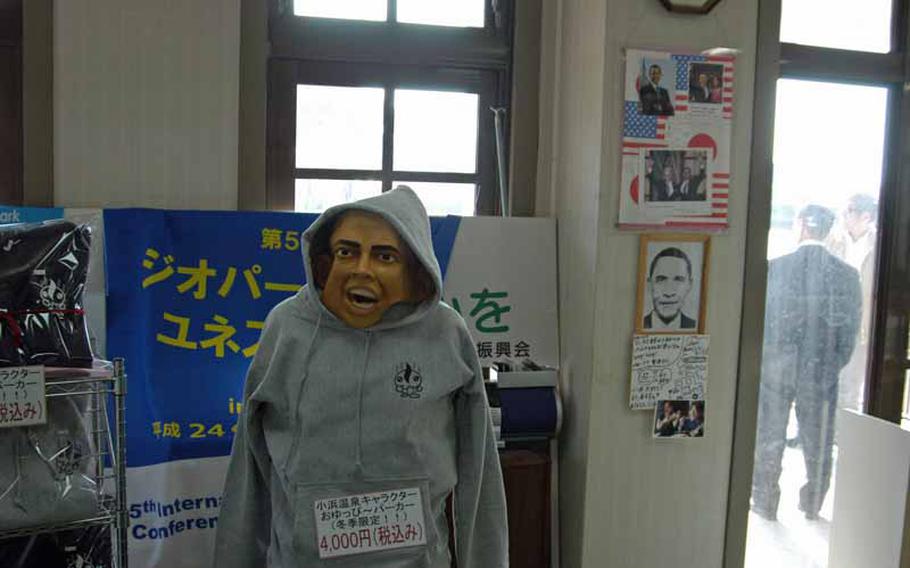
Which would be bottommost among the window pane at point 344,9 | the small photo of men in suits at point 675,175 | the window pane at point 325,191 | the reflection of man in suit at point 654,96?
the window pane at point 325,191

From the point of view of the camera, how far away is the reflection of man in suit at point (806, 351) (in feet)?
7.57

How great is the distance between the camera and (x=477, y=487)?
4.71 ft

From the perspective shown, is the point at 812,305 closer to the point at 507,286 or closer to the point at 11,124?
the point at 507,286

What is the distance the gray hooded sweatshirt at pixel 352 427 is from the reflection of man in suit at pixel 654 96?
792 mm

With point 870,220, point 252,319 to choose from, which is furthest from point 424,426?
point 870,220

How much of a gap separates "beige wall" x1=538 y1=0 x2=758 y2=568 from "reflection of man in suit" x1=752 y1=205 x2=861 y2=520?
37cm

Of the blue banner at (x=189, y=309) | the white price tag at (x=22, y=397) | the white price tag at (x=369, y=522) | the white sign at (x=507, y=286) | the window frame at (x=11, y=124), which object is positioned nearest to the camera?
the white price tag at (x=22, y=397)

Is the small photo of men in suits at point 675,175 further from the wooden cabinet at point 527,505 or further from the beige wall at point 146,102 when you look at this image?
the beige wall at point 146,102

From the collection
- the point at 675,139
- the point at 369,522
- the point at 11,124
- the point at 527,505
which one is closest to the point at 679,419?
the point at 527,505

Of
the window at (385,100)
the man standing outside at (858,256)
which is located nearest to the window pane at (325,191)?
the window at (385,100)

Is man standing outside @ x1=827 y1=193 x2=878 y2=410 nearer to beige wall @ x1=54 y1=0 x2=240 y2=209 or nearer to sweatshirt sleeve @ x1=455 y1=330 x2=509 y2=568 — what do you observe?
sweatshirt sleeve @ x1=455 y1=330 x2=509 y2=568

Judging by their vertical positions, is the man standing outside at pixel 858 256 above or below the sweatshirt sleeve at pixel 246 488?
above

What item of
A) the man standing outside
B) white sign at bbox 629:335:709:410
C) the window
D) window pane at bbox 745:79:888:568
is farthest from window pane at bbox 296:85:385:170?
Result: the man standing outside

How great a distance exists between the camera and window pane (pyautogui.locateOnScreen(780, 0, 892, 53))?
2266 millimetres
